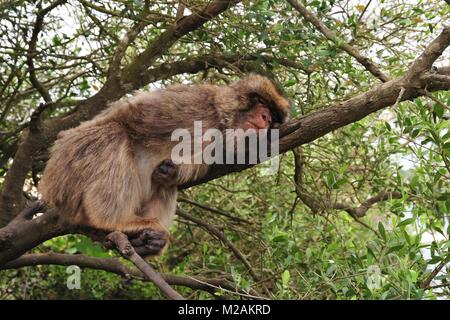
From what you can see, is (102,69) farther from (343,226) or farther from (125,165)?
(343,226)

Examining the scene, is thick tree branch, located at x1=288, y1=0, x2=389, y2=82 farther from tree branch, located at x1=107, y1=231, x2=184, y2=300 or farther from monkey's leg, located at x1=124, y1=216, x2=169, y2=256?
tree branch, located at x1=107, y1=231, x2=184, y2=300

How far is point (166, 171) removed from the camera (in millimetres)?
5117

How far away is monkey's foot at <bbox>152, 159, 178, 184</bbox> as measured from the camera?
508 cm

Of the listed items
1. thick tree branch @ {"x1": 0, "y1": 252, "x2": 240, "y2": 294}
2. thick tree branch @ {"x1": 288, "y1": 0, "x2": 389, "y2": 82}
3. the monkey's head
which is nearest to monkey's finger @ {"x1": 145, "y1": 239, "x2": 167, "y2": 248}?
the monkey's head

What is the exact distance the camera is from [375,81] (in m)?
5.77

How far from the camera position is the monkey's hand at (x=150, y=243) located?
4.58 metres

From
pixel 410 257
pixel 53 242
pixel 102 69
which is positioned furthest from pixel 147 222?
pixel 53 242

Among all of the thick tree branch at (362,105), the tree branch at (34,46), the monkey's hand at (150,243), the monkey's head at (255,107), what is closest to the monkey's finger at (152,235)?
the monkey's hand at (150,243)

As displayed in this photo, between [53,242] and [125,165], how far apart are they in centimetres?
455

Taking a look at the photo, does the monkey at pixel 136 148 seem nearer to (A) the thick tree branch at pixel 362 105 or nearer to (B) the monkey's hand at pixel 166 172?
(B) the monkey's hand at pixel 166 172

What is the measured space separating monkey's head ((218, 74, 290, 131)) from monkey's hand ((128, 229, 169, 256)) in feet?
3.23

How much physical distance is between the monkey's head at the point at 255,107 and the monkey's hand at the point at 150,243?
985mm

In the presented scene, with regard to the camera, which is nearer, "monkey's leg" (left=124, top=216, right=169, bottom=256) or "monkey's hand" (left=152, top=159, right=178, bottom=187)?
"monkey's leg" (left=124, top=216, right=169, bottom=256)

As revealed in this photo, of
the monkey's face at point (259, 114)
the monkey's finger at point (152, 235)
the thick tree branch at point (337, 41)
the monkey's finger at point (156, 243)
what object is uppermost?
the thick tree branch at point (337, 41)
